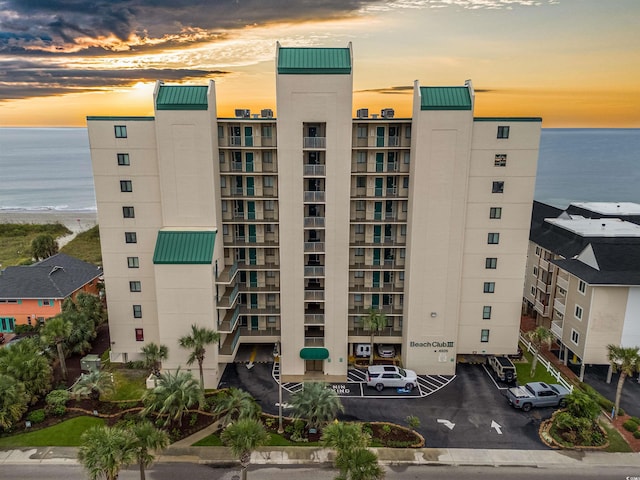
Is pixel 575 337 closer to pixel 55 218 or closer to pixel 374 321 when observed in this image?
pixel 374 321

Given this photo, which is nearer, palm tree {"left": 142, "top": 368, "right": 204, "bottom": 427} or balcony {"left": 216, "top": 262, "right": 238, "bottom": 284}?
palm tree {"left": 142, "top": 368, "right": 204, "bottom": 427}

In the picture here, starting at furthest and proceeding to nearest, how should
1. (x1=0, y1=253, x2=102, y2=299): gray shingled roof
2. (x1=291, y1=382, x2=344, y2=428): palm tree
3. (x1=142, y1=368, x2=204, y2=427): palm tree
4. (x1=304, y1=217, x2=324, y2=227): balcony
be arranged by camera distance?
(x1=0, y1=253, x2=102, y2=299): gray shingled roof < (x1=304, y1=217, x2=324, y2=227): balcony < (x1=142, y1=368, x2=204, y2=427): palm tree < (x1=291, y1=382, x2=344, y2=428): palm tree

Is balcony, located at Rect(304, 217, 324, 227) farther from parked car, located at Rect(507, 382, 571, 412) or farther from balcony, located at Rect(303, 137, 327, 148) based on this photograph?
parked car, located at Rect(507, 382, 571, 412)

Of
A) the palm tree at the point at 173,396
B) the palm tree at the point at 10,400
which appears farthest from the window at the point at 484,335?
the palm tree at the point at 10,400

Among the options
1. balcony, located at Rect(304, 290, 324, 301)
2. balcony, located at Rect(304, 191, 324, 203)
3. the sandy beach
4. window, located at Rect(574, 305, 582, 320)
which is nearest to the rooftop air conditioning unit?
balcony, located at Rect(304, 191, 324, 203)

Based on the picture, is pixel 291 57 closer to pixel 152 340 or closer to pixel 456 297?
pixel 456 297

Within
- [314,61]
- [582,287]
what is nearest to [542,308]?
[582,287]

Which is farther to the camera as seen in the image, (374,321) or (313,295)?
(374,321)
